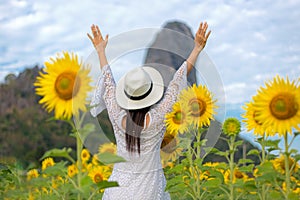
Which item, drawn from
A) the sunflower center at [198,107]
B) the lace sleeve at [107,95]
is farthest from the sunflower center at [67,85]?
the sunflower center at [198,107]

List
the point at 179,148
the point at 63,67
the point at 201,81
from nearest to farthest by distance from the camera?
the point at 63,67
the point at 201,81
the point at 179,148

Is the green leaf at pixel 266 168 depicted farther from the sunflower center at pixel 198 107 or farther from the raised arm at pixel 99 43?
the raised arm at pixel 99 43

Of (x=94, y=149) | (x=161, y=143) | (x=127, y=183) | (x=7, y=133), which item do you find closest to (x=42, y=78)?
(x=94, y=149)

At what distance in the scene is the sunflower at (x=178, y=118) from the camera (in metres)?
2.99

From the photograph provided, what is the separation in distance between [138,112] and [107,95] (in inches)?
7.8

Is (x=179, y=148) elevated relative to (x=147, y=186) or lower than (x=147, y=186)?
elevated

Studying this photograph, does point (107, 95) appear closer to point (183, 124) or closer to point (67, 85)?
point (183, 124)

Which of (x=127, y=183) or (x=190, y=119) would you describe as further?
(x=190, y=119)

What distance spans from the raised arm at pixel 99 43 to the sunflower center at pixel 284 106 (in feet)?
3.00

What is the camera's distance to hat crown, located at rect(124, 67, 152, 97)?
2.77 m

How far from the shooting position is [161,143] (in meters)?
3.14

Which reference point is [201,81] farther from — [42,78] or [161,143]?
[42,78]

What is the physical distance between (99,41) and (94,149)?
63 centimetres

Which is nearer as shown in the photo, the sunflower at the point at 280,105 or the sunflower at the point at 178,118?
the sunflower at the point at 280,105
